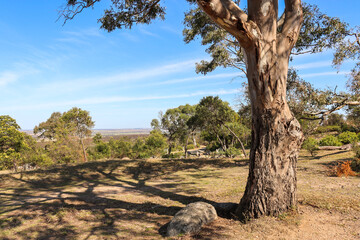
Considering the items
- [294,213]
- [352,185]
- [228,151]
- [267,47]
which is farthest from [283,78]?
[228,151]

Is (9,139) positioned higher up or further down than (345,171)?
higher up

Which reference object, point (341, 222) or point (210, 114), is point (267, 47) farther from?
point (210, 114)

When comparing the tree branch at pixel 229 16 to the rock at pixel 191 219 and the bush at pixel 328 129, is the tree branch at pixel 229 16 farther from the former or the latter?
the bush at pixel 328 129

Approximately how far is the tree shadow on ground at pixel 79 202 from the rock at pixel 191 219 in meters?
0.60

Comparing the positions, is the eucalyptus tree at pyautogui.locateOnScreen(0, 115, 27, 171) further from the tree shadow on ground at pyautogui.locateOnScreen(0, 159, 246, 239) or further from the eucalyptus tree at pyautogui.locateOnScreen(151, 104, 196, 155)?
the eucalyptus tree at pyautogui.locateOnScreen(151, 104, 196, 155)

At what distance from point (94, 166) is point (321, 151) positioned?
16030 millimetres

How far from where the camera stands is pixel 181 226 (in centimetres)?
405

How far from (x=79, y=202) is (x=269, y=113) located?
621 centimetres

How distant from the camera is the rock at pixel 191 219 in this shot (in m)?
4.01

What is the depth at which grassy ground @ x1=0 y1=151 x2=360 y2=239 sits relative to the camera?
3939 millimetres

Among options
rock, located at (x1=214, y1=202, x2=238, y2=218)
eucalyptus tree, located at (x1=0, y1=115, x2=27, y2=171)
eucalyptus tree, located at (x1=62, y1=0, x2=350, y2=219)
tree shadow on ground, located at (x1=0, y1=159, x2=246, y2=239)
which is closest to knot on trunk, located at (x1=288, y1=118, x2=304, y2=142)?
eucalyptus tree, located at (x1=62, y1=0, x2=350, y2=219)

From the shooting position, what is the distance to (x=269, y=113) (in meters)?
4.13

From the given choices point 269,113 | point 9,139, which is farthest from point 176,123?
point 269,113

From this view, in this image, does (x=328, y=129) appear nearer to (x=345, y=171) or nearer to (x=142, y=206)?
(x=345, y=171)
